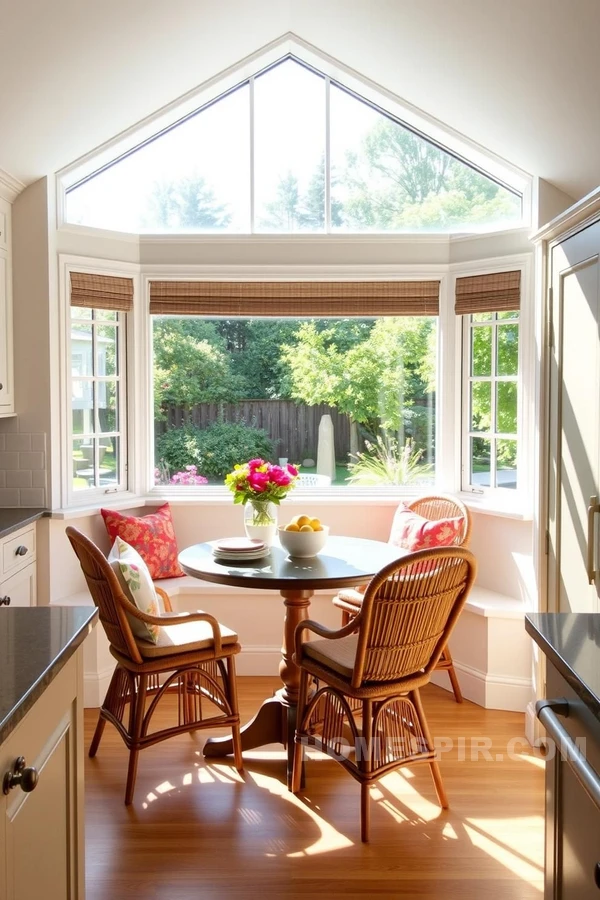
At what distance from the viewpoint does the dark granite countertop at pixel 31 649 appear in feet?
4.55

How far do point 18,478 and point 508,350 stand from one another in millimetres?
2672

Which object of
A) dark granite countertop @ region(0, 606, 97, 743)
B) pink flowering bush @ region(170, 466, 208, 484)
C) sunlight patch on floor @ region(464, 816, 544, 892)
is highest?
pink flowering bush @ region(170, 466, 208, 484)

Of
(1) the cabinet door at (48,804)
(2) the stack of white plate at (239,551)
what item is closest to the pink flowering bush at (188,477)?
(2) the stack of white plate at (239,551)

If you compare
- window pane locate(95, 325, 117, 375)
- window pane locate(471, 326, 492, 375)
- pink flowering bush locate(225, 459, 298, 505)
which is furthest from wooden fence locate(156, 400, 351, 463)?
pink flowering bush locate(225, 459, 298, 505)

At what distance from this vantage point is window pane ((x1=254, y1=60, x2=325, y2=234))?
15.1 feet

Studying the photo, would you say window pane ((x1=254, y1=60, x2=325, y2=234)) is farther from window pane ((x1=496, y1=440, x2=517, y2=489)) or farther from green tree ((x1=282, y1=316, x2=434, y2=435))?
window pane ((x1=496, y1=440, x2=517, y2=489))

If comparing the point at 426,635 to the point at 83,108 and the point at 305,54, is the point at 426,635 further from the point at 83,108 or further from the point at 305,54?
the point at 305,54

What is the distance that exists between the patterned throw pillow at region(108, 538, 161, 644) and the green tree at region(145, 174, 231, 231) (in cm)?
219

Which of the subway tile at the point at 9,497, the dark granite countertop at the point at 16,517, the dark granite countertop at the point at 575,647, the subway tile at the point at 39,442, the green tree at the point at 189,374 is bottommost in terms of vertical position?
the dark granite countertop at the point at 575,647

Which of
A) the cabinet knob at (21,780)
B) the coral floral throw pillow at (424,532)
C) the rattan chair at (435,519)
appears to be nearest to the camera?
the cabinet knob at (21,780)

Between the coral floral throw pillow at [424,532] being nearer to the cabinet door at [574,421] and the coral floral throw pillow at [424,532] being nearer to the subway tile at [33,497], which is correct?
the cabinet door at [574,421]

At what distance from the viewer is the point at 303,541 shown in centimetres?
342

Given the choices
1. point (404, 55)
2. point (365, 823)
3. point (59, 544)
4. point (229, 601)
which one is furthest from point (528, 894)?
point (404, 55)

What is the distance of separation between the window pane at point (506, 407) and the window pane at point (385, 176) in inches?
37.1
